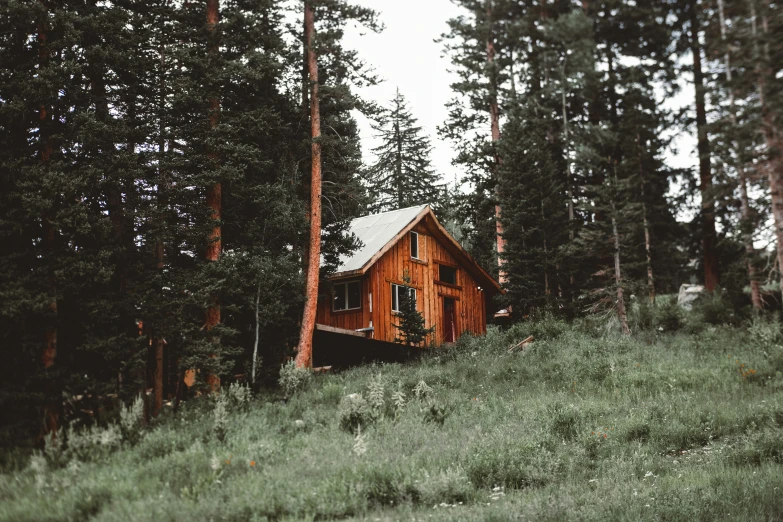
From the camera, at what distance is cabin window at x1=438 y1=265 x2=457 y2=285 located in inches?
1182

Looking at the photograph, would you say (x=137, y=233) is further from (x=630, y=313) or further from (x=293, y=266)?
(x=630, y=313)

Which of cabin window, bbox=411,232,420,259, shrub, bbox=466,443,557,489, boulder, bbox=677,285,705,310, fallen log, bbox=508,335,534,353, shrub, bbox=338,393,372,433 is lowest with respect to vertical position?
shrub, bbox=466,443,557,489

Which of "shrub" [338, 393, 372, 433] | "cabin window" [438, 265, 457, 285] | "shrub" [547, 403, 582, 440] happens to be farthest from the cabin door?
"shrub" [338, 393, 372, 433]

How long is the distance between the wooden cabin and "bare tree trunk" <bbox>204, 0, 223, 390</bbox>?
6.37 m

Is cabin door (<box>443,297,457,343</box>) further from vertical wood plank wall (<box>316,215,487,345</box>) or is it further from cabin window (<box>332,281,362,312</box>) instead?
cabin window (<box>332,281,362,312</box>)

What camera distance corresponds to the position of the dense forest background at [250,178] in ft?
40.0

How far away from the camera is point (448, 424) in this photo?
13383 millimetres

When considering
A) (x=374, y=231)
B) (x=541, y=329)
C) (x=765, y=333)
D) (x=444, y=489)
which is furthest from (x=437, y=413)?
(x=374, y=231)

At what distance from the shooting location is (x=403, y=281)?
26984 millimetres

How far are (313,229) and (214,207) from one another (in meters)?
3.94

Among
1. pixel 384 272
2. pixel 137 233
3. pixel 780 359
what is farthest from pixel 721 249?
pixel 137 233

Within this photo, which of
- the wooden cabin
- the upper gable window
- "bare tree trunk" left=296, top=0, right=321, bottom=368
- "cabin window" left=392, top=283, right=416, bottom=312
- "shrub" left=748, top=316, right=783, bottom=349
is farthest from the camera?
the upper gable window

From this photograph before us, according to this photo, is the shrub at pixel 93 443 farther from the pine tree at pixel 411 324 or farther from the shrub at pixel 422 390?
the pine tree at pixel 411 324

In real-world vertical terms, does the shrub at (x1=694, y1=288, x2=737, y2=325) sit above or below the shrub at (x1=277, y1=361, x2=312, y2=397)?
above
